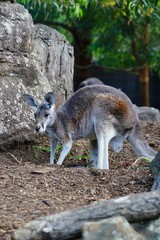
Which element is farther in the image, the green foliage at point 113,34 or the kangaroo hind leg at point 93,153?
the green foliage at point 113,34

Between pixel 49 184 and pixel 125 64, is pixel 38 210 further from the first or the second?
pixel 125 64

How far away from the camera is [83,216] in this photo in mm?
4723

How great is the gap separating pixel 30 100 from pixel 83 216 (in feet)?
11.3

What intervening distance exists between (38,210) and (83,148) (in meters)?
3.58

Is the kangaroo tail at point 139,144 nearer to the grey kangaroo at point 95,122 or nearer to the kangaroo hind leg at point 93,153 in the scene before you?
the grey kangaroo at point 95,122

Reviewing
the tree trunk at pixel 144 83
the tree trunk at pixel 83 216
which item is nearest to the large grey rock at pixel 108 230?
the tree trunk at pixel 83 216

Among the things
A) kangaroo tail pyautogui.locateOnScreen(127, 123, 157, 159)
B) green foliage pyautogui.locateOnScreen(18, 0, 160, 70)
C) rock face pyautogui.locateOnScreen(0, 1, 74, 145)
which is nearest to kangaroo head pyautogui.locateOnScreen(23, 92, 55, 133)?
rock face pyautogui.locateOnScreen(0, 1, 74, 145)

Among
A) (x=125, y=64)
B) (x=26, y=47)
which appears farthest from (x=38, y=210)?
(x=125, y=64)

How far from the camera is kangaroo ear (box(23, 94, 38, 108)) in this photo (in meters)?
7.94

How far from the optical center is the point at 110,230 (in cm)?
448

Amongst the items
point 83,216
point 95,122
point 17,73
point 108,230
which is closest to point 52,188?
point 83,216

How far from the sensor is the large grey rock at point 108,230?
445cm

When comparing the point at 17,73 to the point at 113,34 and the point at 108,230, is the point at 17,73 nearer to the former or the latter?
the point at 108,230

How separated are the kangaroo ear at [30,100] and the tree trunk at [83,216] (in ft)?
10.8
